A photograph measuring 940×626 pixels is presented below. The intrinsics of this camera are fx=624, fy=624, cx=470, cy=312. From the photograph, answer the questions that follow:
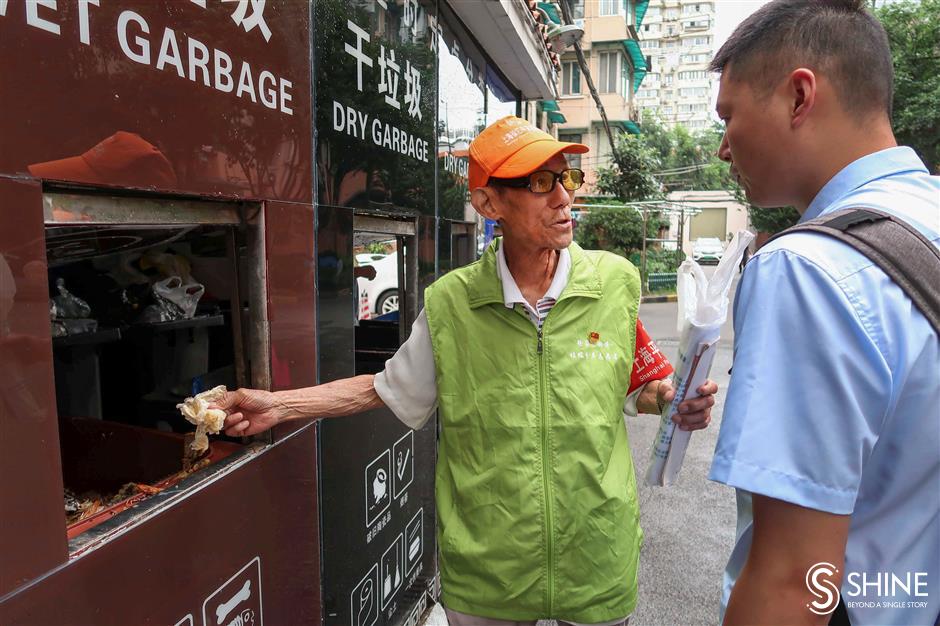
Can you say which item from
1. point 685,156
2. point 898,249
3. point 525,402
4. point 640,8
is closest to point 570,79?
point 640,8

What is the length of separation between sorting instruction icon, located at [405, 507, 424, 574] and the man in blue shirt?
2.33m

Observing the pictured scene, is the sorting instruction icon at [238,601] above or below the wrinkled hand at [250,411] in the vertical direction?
below

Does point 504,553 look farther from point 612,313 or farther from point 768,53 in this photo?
point 768,53

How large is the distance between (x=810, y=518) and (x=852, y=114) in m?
0.68

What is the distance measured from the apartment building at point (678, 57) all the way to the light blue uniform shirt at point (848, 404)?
81.5 meters

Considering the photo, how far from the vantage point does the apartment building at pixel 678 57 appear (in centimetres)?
7725

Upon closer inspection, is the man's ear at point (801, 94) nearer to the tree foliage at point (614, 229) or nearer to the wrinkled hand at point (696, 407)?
the wrinkled hand at point (696, 407)

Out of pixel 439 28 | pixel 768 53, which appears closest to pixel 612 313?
pixel 768 53

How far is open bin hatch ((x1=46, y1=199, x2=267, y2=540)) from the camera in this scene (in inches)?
73.9

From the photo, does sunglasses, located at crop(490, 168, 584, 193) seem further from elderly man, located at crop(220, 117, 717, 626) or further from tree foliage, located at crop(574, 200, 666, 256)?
tree foliage, located at crop(574, 200, 666, 256)

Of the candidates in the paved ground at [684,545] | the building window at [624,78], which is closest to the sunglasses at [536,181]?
the paved ground at [684,545]

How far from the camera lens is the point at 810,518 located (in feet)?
2.97

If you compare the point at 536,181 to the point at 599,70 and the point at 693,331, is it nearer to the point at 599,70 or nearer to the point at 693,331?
the point at 693,331

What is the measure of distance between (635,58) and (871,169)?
3376 centimetres
